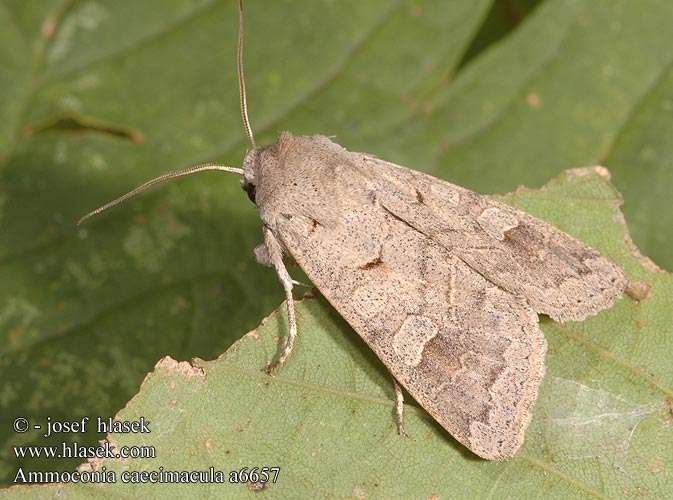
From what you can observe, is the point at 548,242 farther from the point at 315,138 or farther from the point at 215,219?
the point at 215,219

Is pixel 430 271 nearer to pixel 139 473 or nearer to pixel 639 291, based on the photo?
pixel 639 291

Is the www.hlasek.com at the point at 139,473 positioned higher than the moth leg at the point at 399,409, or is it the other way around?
the moth leg at the point at 399,409

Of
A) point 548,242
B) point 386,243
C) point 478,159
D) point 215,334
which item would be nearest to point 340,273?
point 386,243

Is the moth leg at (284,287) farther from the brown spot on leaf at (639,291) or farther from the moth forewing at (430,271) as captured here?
the brown spot on leaf at (639,291)

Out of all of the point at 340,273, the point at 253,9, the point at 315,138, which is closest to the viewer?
the point at 340,273

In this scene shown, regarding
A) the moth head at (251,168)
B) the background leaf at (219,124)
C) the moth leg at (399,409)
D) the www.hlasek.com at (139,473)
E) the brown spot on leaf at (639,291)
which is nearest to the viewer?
the www.hlasek.com at (139,473)

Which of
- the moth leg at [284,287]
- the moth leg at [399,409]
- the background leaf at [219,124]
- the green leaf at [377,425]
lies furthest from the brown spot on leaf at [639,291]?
the moth leg at [284,287]

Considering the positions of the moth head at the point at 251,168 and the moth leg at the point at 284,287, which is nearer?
the moth leg at the point at 284,287
